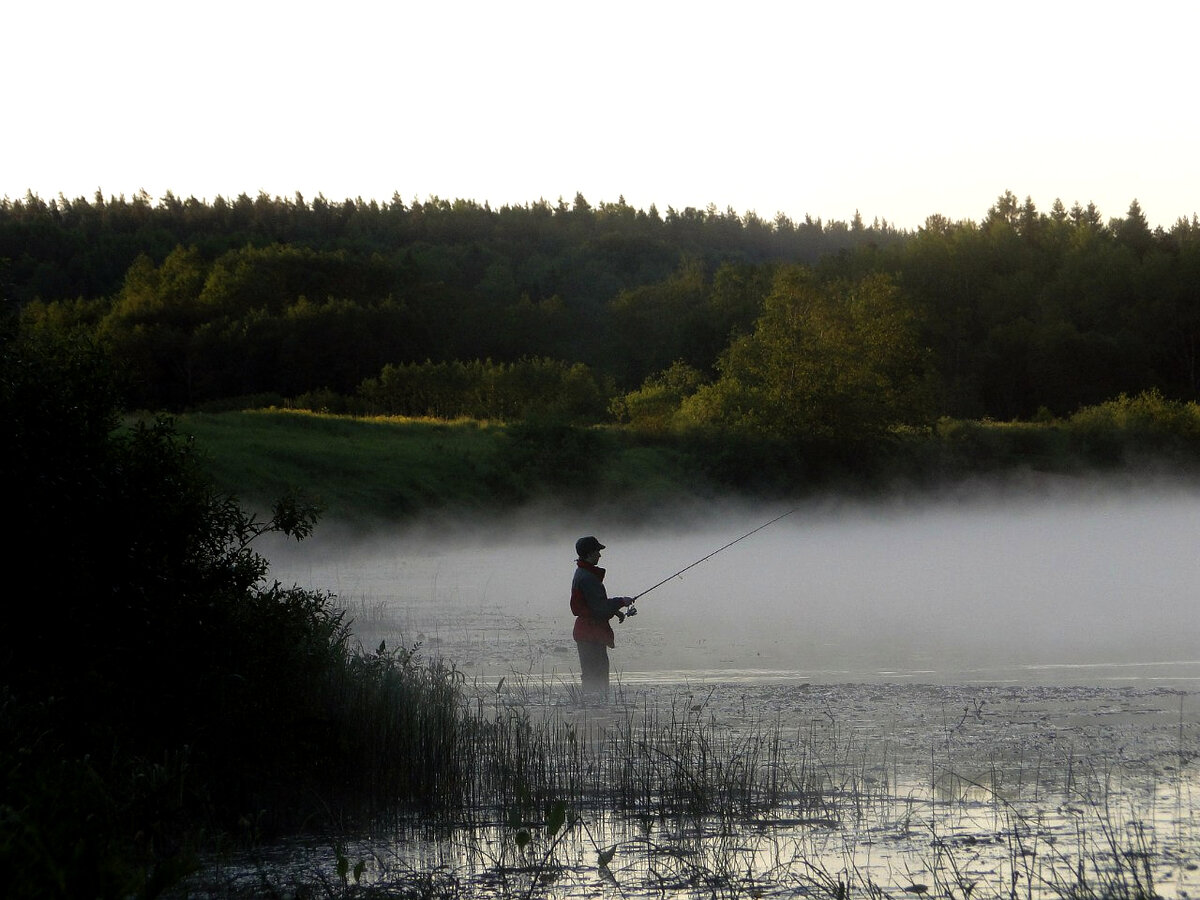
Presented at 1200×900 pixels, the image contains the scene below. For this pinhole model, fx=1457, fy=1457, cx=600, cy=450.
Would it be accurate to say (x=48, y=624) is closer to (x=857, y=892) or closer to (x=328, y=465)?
(x=857, y=892)

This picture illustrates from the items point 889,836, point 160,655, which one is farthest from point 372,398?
point 889,836

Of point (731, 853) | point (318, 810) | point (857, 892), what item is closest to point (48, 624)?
point (318, 810)

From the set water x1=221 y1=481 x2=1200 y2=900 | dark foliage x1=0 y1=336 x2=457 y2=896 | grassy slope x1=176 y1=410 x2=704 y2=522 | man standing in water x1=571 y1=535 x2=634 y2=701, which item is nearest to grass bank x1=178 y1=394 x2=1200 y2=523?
grassy slope x1=176 y1=410 x2=704 y2=522

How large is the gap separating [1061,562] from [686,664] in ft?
60.0

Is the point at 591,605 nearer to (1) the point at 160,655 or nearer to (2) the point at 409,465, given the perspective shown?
(1) the point at 160,655

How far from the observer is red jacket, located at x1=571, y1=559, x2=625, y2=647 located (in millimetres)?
12656

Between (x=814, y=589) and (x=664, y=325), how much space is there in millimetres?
63663

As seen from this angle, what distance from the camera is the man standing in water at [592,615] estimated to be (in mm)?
12672

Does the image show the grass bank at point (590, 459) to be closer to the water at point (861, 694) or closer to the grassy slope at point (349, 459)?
the grassy slope at point (349, 459)

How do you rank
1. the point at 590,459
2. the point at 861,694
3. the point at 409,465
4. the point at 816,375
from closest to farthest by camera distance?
the point at 861,694 → the point at 409,465 → the point at 590,459 → the point at 816,375

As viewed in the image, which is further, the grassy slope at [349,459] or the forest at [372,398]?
the grassy slope at [349,459]

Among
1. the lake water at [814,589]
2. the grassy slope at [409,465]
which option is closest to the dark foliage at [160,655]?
the lake water at [814,589]

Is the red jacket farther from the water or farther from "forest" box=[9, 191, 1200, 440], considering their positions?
"forest" box=[9, 191, 1200, 440]

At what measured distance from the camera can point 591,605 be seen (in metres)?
12.7
